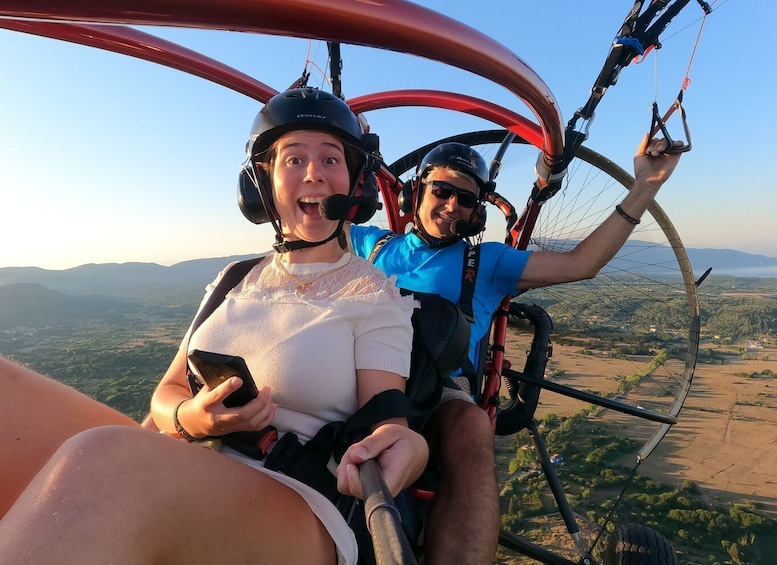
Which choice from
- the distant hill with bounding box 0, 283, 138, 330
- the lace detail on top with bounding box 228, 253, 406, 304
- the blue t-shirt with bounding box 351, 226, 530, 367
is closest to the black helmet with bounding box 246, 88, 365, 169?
the lace detail on top with bounding box 228, 253, 406, 304

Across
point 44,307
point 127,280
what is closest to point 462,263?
point 44,307

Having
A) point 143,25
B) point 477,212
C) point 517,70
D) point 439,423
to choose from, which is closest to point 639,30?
point 477,212

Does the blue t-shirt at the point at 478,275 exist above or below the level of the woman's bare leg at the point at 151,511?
above

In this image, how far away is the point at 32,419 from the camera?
1347 mm

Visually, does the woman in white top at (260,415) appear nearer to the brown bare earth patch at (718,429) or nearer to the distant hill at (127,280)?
the brown bare earth patch at (718,429)

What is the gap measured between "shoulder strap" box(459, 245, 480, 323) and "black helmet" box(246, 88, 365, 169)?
137 cm

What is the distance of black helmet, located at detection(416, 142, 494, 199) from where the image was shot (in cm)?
307

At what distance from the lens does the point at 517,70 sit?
1270 millimetres

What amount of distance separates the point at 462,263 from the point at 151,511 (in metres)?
2.40

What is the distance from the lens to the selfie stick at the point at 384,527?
2.12ft

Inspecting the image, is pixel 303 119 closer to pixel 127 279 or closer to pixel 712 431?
pixel 712 431

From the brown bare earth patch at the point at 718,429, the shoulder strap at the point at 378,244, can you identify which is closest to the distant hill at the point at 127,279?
the brown bare earth patch at the point at 718,429

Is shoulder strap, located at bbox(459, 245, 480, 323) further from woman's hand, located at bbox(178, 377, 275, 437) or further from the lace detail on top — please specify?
woman's hand, located at bbox(178, 377, 275, 437)

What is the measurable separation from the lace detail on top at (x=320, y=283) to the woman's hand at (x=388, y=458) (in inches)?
18.5
